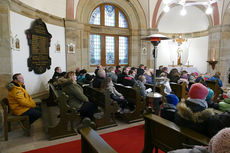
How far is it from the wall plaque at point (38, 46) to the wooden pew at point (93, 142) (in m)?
5.05

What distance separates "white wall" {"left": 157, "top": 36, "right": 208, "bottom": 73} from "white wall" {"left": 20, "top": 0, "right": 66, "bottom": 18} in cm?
822

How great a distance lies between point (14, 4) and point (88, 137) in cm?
533

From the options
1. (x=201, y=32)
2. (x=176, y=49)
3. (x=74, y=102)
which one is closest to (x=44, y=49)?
(x=74, y=102)

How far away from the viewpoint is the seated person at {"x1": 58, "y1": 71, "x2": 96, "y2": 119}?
396 centimetres

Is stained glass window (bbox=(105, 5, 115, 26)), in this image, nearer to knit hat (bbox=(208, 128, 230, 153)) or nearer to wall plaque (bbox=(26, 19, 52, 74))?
wall plaque (bbox=(26, 19, 52, 74))

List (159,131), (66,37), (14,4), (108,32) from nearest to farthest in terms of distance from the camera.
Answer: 1. (159,131)
2. (14,4)
3. (66,37)
4. (108,32)

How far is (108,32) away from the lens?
10711 millimetres

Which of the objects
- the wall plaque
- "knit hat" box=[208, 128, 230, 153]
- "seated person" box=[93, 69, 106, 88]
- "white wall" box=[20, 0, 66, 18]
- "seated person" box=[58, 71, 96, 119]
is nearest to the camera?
"knit hat" box=[208, 128, 230, 153]

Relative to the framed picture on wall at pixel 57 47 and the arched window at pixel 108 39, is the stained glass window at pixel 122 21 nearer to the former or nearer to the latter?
the arched window at pixel 108 39

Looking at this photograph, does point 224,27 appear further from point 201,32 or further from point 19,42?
point 19,42

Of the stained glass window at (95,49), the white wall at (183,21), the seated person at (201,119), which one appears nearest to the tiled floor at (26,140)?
the seated person at (201,119)

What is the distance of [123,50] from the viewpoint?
11594 millimetres

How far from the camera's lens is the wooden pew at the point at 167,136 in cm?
190

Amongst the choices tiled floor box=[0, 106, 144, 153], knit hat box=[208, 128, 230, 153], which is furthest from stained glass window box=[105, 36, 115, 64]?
knit hat box=[208, 128, 230, 153]
